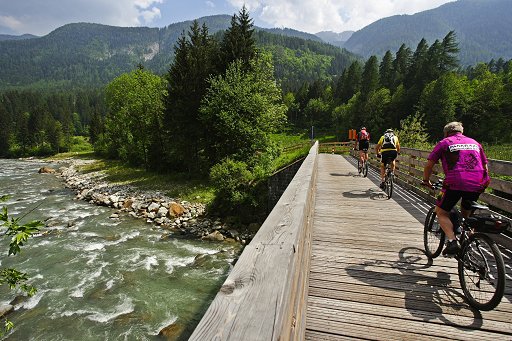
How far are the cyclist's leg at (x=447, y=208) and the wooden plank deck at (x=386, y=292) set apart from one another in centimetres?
67

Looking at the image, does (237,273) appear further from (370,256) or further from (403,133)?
(403,133)

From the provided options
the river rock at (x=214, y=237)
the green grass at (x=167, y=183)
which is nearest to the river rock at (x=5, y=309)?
the river rock at (x=214, y=237)

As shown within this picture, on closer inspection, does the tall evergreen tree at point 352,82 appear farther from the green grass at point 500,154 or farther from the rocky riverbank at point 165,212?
the rocky riverbank at point 165,212

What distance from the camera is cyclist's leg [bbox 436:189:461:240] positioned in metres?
4.07

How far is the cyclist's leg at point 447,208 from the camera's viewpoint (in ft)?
13.4

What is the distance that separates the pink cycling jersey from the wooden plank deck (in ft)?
4.53

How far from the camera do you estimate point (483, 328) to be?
121 inches

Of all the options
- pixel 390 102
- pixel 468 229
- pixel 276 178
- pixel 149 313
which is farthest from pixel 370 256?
pixel 390 102

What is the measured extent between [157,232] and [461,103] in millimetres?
61196

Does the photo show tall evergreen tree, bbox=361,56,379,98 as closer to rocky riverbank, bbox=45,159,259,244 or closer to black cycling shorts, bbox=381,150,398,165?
rocky riverbank, bbox=45,159,259,244

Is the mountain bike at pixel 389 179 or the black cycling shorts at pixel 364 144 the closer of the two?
the mountain bike at pixel 389 179

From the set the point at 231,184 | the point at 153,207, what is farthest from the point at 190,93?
the point at 231,184

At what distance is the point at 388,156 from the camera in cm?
1012

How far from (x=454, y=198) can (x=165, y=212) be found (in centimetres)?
1883
